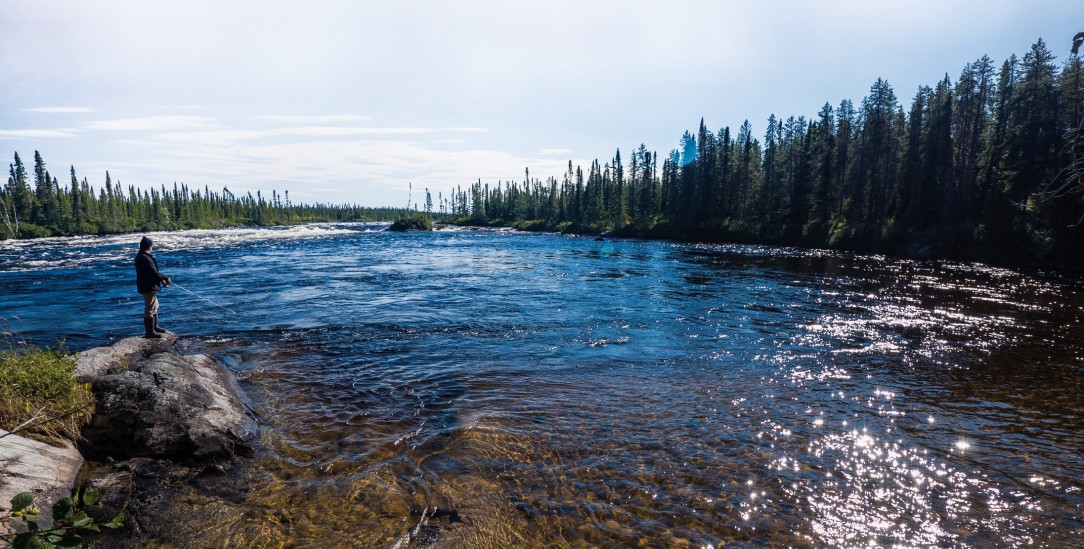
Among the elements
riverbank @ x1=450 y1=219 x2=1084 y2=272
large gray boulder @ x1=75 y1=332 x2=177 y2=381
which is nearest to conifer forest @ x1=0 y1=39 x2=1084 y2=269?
riverbank @ x1=450 y1=219 x2=1084 y2=272

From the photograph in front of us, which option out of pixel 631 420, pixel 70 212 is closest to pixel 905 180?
pixel 631 420

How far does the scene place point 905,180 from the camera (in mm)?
60250

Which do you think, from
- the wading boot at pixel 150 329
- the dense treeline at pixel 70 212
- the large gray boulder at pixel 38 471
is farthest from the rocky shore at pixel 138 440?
the dense treeline at pixel 70 212

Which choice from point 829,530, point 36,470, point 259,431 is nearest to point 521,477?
point 829,530

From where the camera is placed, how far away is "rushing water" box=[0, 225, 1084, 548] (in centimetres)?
541

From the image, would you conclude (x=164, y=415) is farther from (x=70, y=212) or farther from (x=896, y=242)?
(x=70, y=212)

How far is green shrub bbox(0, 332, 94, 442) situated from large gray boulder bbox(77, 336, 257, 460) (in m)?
0.22

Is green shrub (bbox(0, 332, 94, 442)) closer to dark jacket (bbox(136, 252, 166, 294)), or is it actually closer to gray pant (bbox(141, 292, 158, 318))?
gray pant (bbox(141, 292, 158, 318))

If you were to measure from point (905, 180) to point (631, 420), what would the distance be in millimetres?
71027

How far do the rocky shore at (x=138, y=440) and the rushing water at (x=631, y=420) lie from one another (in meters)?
0.53

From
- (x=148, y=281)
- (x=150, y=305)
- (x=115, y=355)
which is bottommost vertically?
(x=115, y=355)

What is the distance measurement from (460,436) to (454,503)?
169 centimetres

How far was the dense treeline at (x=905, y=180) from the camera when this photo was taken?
39594 mm

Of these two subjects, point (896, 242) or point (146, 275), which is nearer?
point (146, 275)
